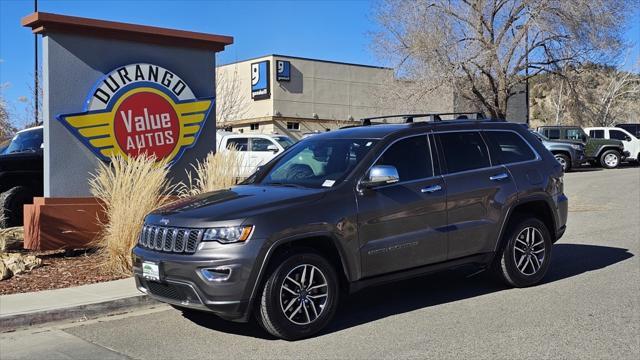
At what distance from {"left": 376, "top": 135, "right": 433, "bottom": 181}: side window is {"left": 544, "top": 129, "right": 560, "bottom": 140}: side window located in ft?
88.9

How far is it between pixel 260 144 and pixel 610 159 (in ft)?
66.8

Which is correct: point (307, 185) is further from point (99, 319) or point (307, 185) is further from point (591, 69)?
point (591, 69)

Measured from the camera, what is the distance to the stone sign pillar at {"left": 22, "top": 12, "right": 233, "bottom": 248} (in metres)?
9.65

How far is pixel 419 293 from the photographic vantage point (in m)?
7.61

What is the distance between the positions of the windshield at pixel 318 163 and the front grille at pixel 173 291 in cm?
154

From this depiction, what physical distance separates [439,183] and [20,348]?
4.36 meters

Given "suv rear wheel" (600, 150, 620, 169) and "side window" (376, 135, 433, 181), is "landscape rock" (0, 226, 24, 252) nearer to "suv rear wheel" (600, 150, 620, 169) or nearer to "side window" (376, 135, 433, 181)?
"side window" (376, 135, 433, 181)

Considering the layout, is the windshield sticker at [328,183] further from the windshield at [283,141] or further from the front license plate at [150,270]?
the windshield at [283,141]

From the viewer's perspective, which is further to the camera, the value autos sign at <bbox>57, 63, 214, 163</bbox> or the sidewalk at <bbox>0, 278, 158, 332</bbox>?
the value autos sign at <bbox>57, 63, 214, 163</bbox>

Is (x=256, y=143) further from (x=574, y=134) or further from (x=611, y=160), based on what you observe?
(x=611, y=160)

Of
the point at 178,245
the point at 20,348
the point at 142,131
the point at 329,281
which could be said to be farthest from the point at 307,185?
the point at 142,131

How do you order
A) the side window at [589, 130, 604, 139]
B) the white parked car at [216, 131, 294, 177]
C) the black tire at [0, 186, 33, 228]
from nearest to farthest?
the black tire at [0, 186, 33, 228] < the white parked car at [216, 131, 294, 177] < the side window at [589, 130, 604, 139]

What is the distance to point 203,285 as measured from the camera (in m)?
5.48

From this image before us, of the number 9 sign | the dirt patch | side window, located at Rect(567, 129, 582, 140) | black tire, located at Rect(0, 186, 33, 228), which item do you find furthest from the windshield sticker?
the number 9 sign
